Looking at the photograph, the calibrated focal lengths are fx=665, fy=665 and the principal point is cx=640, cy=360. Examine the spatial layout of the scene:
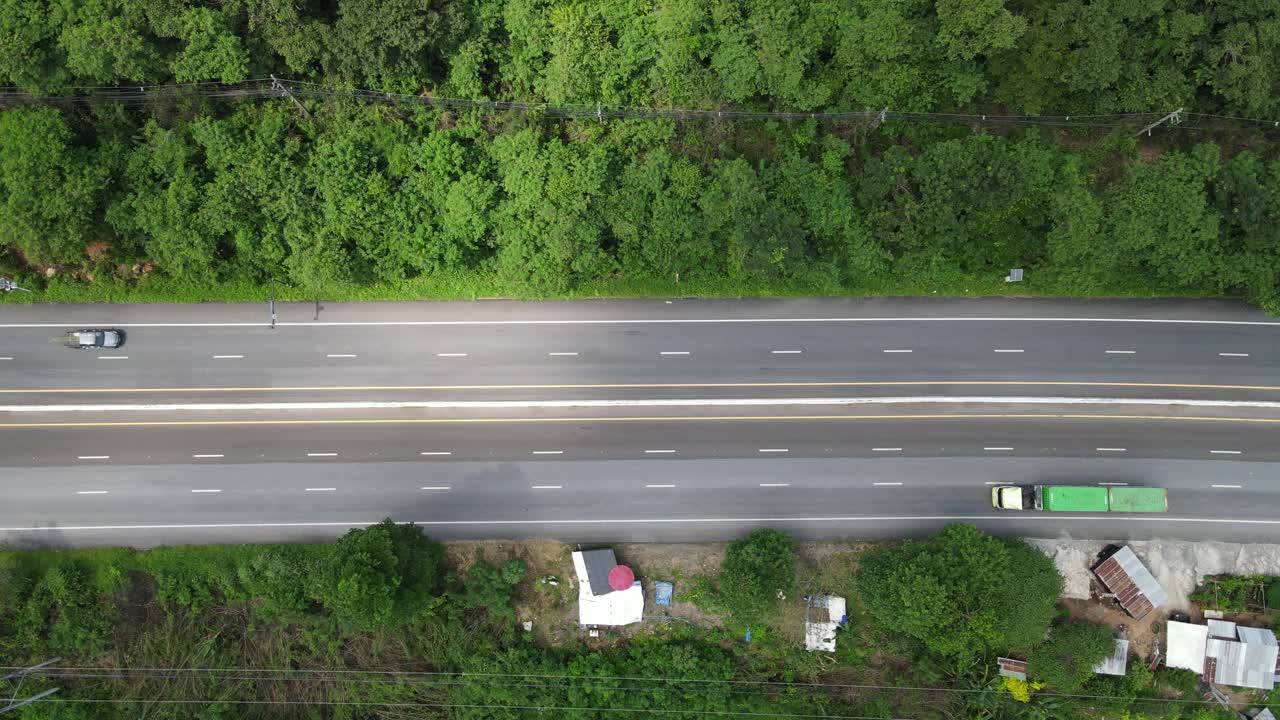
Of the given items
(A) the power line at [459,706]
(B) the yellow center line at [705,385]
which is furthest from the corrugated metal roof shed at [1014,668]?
(B) the yellow center line at [705,385]

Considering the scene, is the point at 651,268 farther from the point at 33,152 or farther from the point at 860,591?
the point at 33,152

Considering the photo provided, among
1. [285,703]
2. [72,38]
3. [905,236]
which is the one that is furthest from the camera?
[285,703]

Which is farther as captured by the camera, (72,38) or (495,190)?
(495,190)

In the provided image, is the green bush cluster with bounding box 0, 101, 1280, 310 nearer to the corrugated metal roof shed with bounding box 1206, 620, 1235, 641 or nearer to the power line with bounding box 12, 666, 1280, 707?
the corrugated metal roof shed with bounding box 1206, 620, 1235, 641

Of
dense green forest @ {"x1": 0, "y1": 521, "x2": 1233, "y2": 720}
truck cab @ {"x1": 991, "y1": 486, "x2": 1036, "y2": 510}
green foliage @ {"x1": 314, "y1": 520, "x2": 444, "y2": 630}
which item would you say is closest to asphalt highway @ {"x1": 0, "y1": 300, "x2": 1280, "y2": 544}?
truck cab @ {"x1": 991, "y1": 486, "x2": 1036, "y2": 510}

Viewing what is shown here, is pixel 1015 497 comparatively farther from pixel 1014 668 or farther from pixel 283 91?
pixel 283 91

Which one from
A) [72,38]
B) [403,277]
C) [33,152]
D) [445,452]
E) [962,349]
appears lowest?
[445,452]

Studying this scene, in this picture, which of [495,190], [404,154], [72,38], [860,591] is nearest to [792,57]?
[495,190]
